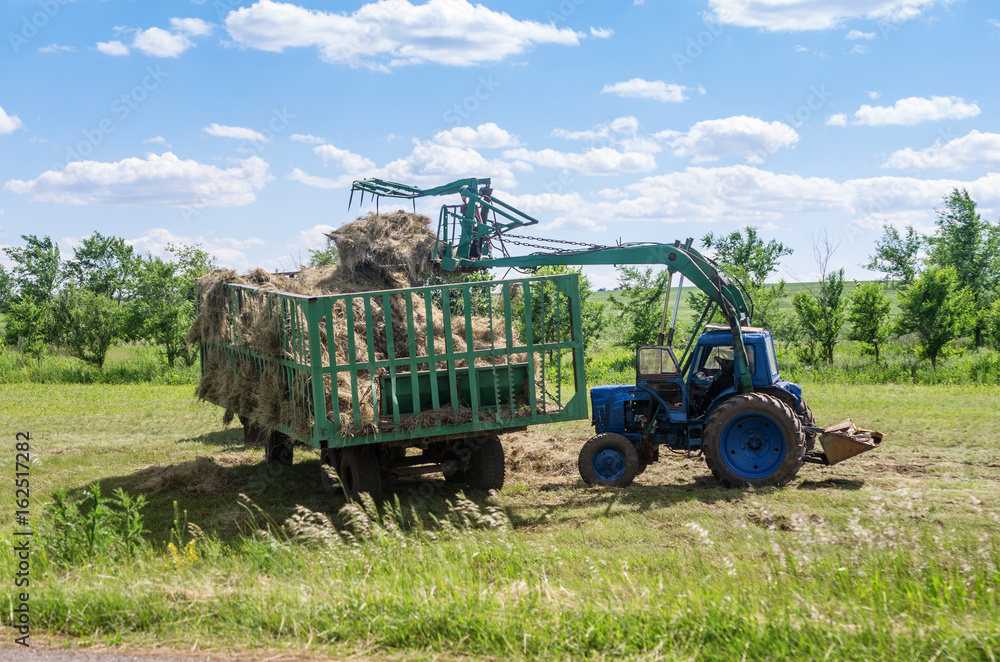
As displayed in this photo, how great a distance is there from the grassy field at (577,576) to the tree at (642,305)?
20.7m

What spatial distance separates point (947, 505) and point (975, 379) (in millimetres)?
18714

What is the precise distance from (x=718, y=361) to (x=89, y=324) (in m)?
26.9

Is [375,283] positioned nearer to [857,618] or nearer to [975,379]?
[857,618]

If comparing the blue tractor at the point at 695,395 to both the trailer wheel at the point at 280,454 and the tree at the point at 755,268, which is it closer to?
the trailer wheel at the point at 280,454

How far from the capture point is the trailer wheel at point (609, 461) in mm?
10703

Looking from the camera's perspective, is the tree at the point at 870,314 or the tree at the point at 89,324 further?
the tree at the point at 89,324

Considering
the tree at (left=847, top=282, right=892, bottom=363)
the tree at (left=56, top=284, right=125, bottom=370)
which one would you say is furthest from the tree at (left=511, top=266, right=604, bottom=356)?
the tree at (left=56, top=284, right=125, bottom=370)

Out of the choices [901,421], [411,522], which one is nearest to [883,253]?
[901,421]

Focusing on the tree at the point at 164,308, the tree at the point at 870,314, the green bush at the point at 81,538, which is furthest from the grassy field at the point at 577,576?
the tree at the point at 164,308

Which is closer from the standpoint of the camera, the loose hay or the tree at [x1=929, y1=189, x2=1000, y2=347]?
the loose hay

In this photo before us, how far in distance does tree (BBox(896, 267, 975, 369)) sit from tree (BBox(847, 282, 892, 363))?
0.55 meters

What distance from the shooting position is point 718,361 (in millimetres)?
11047

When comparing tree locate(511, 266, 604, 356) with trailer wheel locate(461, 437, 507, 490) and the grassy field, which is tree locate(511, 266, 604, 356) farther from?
the grassy field

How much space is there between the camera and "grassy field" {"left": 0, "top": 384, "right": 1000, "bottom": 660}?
15.9 ft
